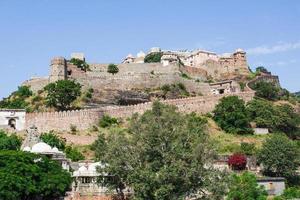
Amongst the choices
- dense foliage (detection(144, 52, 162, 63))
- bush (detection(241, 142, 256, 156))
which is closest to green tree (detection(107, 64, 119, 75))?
dense foliage (detection(144, 52, 162, 63))

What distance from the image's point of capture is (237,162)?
151 feet

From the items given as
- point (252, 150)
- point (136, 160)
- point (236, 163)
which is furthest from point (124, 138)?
point (252, 150)

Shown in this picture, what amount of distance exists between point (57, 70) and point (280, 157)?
27.9 metres

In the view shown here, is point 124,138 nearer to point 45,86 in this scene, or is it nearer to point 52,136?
point 52,136

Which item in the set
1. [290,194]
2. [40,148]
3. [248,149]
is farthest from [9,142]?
[290,194]

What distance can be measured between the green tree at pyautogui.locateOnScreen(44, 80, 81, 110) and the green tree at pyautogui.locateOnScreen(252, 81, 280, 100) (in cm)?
2086

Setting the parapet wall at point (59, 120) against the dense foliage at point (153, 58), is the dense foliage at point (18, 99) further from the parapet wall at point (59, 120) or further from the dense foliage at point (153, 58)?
the dense foliage at point (153, 58)

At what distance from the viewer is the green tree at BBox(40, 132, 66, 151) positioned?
1808 inches

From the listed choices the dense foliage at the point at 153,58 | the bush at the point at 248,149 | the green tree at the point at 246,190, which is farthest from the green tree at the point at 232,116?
the dense foliage at the point at 153,58

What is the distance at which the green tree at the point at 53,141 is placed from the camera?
45.9 meters

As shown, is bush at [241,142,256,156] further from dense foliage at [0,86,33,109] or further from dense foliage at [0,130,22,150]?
dense foliage at [0,86,33,109]

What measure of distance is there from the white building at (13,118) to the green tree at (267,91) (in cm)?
2682

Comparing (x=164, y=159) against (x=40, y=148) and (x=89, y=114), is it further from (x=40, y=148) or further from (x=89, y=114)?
(x=89, y=114)

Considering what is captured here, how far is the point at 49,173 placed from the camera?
114 feet
